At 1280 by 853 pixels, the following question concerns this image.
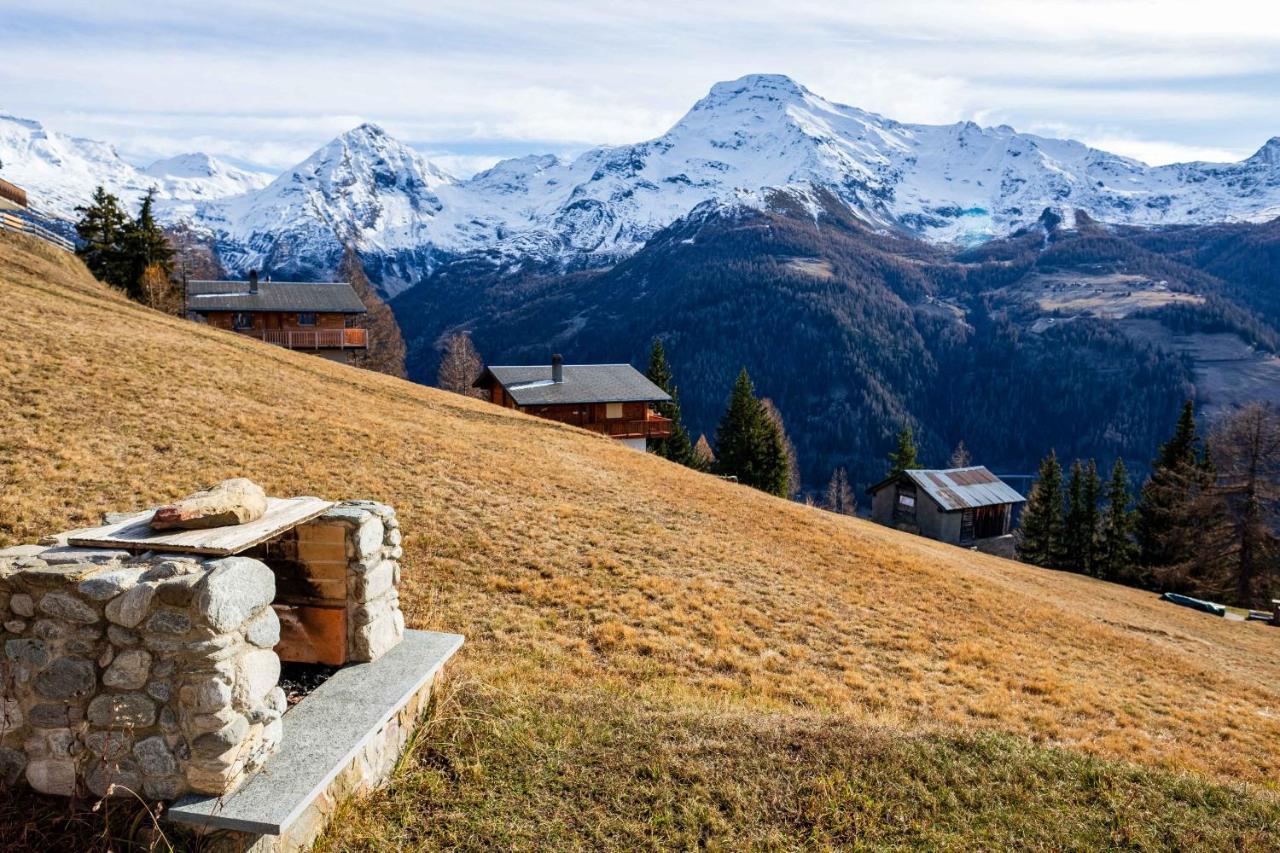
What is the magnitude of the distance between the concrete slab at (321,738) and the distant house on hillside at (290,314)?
168ft

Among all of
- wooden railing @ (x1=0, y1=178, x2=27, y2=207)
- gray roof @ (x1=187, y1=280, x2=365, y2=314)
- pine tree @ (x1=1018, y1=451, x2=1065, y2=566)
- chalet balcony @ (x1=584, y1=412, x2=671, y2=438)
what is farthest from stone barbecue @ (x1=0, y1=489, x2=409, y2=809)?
pine tree @ (x1=1018, y1=451, x2=1065, y2=566)

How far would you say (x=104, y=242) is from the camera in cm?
5103

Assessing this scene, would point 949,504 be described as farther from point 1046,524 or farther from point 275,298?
point 275,298

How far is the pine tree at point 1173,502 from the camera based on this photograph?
48603 millimetres

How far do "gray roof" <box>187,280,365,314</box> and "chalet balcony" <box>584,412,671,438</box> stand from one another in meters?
19.6

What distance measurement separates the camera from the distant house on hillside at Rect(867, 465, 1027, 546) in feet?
205

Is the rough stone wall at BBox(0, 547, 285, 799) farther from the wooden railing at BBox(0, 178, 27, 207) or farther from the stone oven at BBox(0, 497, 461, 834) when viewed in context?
the wooden railing at BBox(0, 178, 27, 207)

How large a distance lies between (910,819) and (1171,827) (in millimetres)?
2703

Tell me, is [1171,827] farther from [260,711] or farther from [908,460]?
[908,460]

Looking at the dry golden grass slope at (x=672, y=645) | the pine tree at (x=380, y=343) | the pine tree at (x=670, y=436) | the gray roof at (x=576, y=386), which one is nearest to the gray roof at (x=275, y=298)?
the pine tree at (x=380, y=343)

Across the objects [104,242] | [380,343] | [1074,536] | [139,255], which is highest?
[104,242]

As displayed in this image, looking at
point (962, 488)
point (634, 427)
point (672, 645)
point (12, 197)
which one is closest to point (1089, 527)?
point (962, 488)

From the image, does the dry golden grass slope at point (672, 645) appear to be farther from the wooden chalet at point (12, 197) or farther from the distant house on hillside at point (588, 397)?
the distant house on hillside at point (588, 397)

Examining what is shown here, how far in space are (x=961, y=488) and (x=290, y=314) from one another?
5626cm
